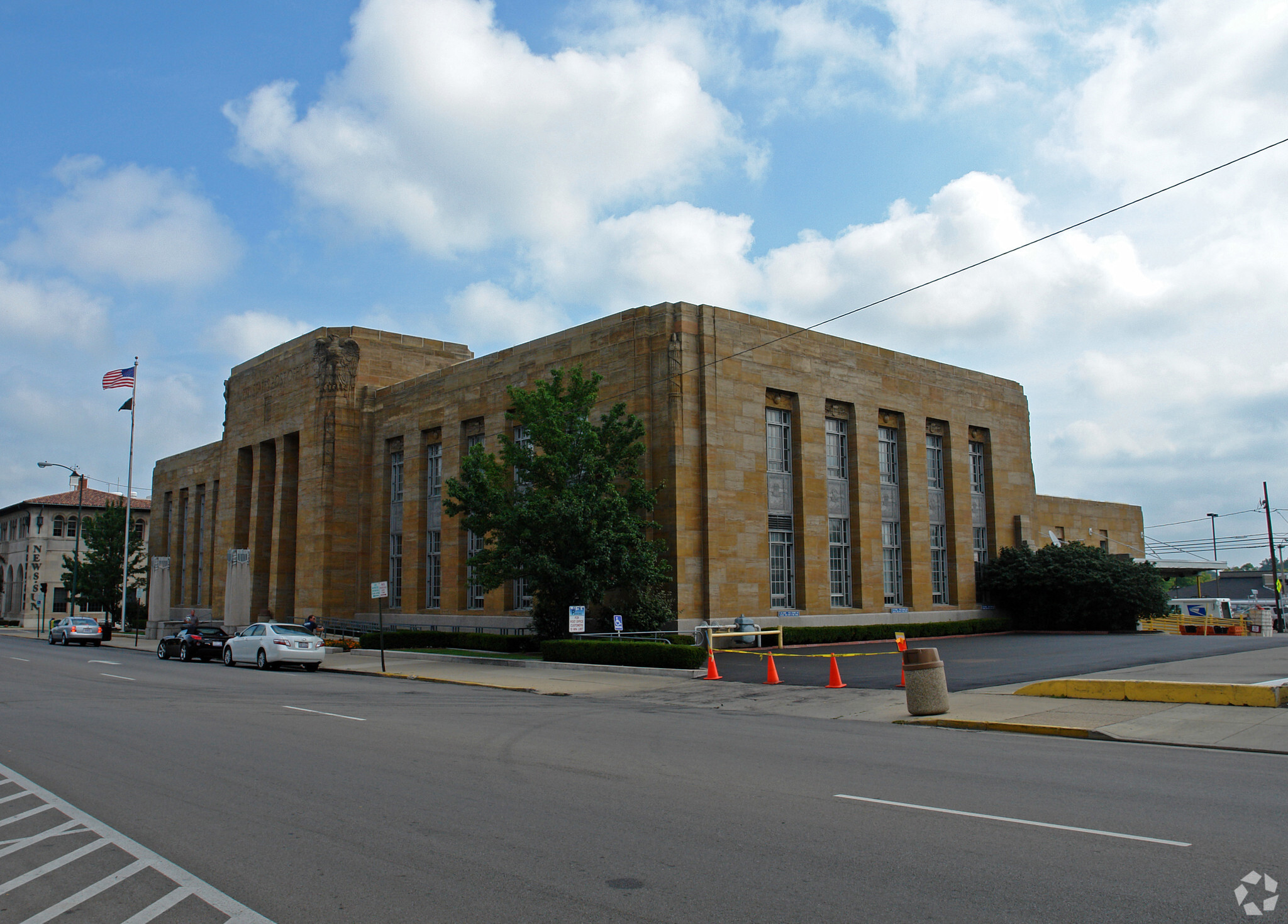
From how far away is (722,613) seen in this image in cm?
3019

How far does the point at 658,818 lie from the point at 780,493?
26.5 m

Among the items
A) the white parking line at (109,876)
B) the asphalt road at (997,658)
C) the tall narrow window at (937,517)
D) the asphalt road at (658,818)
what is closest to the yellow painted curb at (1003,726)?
the asphalt road at (658,818)

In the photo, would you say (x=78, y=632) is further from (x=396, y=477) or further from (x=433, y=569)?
(x=433, y=569)

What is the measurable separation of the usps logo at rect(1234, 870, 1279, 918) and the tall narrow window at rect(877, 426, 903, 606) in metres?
31.3

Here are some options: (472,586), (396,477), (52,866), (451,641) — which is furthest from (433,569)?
(52,866)

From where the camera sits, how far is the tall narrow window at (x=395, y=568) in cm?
4234

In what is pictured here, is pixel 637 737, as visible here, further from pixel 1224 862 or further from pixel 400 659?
pixel 400 659

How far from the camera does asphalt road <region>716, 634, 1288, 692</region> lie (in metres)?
20.4

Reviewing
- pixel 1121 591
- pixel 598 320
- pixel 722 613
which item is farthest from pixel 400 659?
pixel 1121 591

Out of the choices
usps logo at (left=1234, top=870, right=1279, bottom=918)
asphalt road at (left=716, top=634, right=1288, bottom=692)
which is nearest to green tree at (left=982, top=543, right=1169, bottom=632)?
asphalt road at (left=716, top=634, right=1288, bottom=692)

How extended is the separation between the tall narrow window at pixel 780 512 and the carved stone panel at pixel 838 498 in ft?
7.13

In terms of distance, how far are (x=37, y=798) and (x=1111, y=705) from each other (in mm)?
14395

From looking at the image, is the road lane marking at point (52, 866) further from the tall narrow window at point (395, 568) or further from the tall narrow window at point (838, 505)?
the tall narrow window at point (395, 568)

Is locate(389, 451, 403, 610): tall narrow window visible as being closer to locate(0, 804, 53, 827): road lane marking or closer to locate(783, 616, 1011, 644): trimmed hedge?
locate(783, 616, 1011, 644): trimmed hedge
